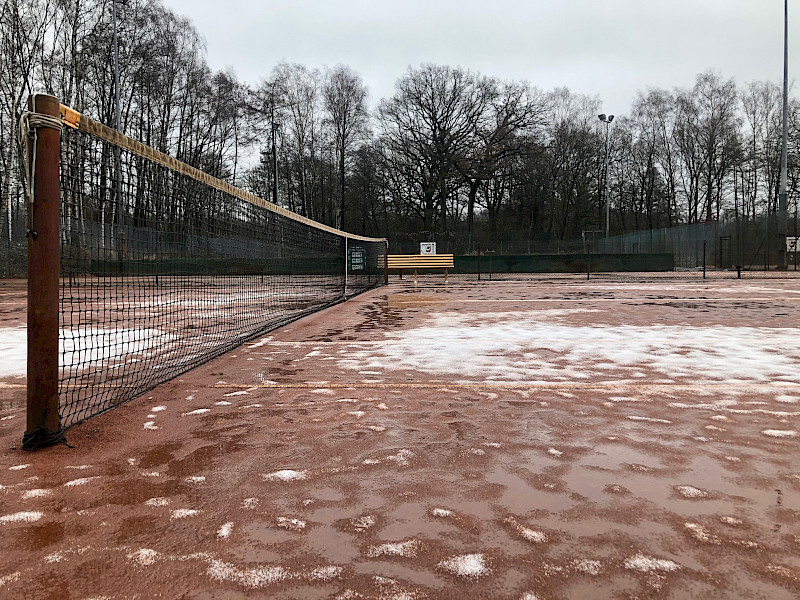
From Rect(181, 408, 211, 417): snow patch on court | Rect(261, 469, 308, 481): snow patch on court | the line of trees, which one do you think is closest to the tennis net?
Rect(181, 408, 211, 417): snow patch on court

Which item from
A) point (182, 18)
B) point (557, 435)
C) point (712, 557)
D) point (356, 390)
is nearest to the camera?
point (712, 557)

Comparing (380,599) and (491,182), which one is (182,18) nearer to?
(491,182)

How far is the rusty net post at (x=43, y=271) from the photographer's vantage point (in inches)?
105

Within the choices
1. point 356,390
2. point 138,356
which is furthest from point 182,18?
point 356,390

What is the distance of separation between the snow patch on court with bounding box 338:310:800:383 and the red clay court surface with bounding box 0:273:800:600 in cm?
8

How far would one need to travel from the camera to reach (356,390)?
398 cm

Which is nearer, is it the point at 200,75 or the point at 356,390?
the point at 356,390

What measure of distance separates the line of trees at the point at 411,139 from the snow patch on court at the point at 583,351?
2191 cm

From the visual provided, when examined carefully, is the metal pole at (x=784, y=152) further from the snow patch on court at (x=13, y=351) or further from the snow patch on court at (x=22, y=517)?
the snow patch on court at (x=22, y=517)

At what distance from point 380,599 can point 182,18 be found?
1327 inches

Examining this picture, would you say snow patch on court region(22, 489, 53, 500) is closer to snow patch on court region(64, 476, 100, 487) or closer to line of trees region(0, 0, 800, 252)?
snow patch on court region(64, 476, 100, 487)

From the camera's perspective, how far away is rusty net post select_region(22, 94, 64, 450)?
2678mm

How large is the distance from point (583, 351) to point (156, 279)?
27.5 feet

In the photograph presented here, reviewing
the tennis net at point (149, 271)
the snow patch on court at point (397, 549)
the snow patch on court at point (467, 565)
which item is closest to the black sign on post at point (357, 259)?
the tennis net at point (149, 271)
